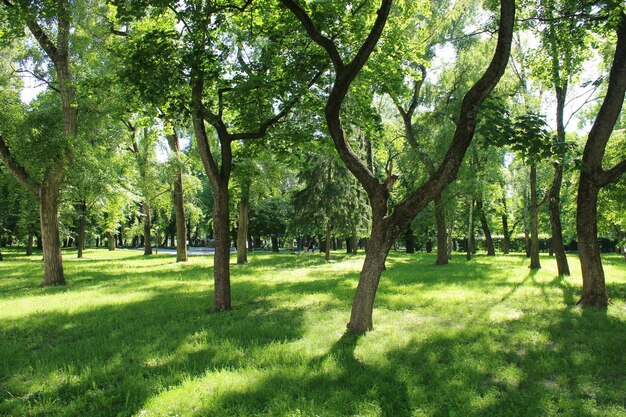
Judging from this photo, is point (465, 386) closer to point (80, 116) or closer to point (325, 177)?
point (80, 116)

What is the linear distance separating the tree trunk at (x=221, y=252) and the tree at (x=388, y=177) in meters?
3.39

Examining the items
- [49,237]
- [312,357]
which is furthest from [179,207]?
[312,357]

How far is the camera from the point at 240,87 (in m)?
8.29

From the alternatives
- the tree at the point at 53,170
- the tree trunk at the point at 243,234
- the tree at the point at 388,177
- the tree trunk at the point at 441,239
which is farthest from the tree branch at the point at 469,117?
the tree trunk at the point at 243,234

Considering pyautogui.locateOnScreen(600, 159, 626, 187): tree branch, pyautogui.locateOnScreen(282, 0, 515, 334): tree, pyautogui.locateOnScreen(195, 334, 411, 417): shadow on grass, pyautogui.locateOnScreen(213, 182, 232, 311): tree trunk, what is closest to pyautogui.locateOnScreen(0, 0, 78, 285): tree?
pyautogui.locateOnScreen(213, 182, 232, 311): tree trunk

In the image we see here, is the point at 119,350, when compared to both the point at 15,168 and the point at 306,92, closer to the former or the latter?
the point at 306,92

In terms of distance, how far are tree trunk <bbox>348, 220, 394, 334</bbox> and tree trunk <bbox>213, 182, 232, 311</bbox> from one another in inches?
136

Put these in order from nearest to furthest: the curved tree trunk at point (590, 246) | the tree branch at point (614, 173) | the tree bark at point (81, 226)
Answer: the tree branch at point (614, 173) → the curved tree trunk at point (590, 246) → the tree bark at point (81, 226)

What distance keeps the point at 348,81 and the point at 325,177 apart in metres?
17.6

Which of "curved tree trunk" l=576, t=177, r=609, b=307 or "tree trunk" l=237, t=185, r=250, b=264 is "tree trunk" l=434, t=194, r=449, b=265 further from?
"curved tree trunk" l=576, t=177, r=609, b=307

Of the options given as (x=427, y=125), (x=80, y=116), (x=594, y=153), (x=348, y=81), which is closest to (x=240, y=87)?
(x=348, y=81)

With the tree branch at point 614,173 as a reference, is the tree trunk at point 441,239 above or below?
below

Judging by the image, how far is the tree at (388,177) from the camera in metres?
6.65

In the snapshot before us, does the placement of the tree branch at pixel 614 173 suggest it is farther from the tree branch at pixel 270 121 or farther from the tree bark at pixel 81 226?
the tree bark at pixel 81 226
